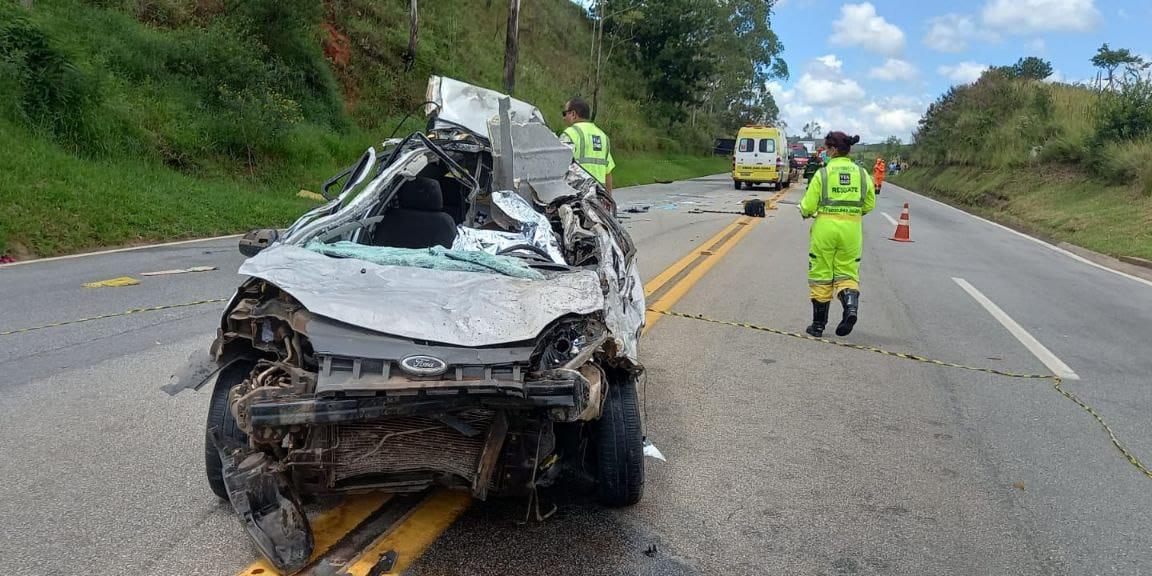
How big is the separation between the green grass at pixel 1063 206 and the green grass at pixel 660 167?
12745 millimetres

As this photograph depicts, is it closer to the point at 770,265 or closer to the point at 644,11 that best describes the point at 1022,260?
the point at 770,265

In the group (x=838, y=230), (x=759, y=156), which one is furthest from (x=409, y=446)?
(x=759, y=156)

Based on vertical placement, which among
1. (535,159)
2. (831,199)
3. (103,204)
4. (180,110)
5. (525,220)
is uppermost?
(180,110)

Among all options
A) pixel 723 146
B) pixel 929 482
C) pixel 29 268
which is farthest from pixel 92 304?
pixel 723 146

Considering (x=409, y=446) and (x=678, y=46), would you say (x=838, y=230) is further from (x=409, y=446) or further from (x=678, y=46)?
(x=678, y=46)

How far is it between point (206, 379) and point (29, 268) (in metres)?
7.73

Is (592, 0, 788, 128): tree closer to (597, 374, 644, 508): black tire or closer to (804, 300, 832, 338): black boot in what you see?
(804, 300, 832, 338): black boot

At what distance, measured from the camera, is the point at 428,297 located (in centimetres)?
294

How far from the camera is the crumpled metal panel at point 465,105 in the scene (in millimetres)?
5488

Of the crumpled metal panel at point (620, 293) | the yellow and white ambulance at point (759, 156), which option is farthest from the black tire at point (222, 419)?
the yellow and white ambulance at point (759, 156)

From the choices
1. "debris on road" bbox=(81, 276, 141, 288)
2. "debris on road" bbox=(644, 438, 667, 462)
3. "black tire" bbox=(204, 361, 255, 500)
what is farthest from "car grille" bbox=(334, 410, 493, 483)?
"debris on road" bbox=(81, 276, 141, 288)

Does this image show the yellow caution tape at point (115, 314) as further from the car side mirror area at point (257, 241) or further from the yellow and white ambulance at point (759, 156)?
the yellow and white ambulance at point (759, 156)

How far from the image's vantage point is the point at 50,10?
51.3 ft

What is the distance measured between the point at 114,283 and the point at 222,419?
20.0 ft
